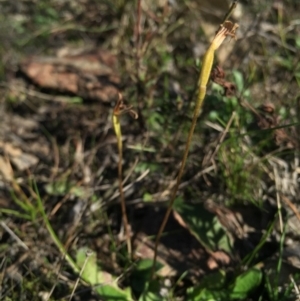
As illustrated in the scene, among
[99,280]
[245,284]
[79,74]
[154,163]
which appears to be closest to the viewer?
[245,284]

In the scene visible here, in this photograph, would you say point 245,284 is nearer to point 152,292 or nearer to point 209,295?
point 209,295

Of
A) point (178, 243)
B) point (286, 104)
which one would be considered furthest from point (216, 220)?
point (286, 104)

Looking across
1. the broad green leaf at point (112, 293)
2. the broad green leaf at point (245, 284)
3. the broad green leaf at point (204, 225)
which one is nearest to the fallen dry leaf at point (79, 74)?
the broad green leaf at point (204, 225)

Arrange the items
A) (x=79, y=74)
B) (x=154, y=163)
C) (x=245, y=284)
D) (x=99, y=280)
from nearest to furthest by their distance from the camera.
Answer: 1. (x=245, y=284)
2. (x=99, y=280)
3. (x=154, y=163)
4. (x=79, y=74)

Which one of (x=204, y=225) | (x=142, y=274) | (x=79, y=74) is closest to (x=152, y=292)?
(x=142, y=274)

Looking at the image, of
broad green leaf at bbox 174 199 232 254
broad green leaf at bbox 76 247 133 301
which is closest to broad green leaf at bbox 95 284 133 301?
broad green leaf at bbox 76 247 133 301

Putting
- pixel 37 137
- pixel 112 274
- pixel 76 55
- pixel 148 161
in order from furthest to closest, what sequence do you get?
pixel 76 55
pixel 37 137
pixel 148 161
pixel 112 274

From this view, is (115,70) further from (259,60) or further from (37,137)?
(259,60)

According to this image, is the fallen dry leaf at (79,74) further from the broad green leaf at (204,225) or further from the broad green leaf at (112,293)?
the broad green leaf at (112,293)

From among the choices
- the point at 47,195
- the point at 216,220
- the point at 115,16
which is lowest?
the point at 47,195
